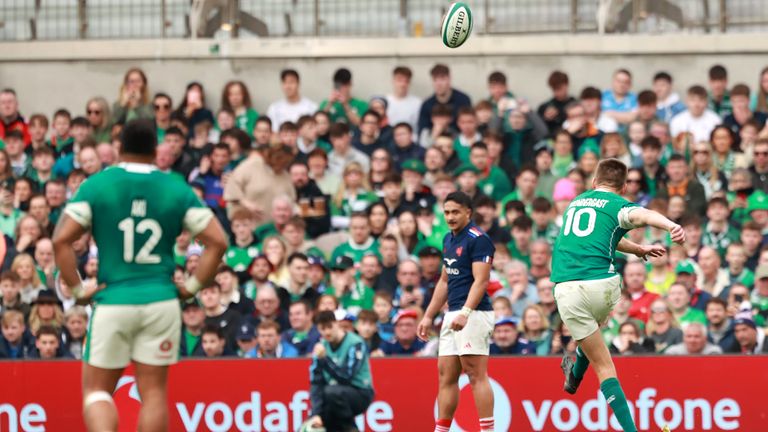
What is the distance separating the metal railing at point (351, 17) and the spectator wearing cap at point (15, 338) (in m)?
6.95

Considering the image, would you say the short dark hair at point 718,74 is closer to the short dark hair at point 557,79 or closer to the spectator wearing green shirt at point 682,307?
the short dark hair at point 557,79

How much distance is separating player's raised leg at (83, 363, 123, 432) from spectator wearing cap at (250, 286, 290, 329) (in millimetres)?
6697

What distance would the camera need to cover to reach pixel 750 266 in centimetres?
1716

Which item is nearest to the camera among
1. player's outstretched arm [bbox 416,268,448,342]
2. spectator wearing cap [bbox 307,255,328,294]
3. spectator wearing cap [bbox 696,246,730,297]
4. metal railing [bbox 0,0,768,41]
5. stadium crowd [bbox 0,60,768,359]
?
player's outstretched arm [bbox 416,268,448,342]

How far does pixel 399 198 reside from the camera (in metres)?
18.5

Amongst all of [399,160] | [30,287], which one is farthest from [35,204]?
[399,160]

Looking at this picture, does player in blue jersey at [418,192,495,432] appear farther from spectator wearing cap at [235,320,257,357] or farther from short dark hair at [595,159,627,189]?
spectator wearing cap at [235,320,257,357]

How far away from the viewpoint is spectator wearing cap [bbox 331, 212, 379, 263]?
17.9 meters

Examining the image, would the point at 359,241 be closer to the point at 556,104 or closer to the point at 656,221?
the point at 556,104

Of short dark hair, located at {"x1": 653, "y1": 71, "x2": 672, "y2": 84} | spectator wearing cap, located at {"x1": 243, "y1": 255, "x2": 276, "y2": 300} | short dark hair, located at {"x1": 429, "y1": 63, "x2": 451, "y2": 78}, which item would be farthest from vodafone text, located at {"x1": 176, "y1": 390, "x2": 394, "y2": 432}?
Answer: short dark hair, located at {"x1": 653, "y1": 71, "x2": 672, "y2": 84}

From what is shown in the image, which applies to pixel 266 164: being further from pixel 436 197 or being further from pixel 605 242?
pixel 605 242

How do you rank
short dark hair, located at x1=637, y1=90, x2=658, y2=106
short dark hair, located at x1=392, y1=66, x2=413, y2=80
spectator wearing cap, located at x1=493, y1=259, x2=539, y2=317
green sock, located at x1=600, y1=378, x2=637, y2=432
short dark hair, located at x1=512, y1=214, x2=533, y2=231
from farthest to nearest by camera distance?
short dark hair, located at x1=392, y1=66, x2=413, y2=80, short dark hair, located at x1=637, y1=90, x2=658, y2=106, short dark hair, located at x1=512, y1=214, x2=533, y2=231, spectator wearing cap, located at x1=493, y1=259, x2=539, y2=317, green sock, located at x1=600, y1=378, x2=637, y2=432

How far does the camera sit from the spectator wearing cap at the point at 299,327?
635 inches

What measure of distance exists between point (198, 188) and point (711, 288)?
6350mm
